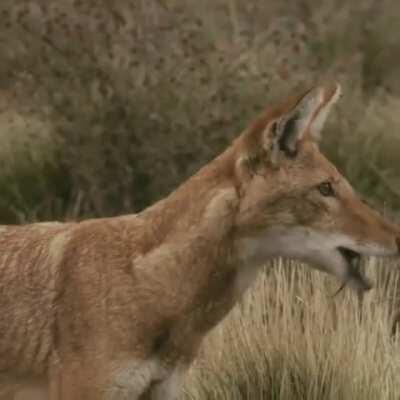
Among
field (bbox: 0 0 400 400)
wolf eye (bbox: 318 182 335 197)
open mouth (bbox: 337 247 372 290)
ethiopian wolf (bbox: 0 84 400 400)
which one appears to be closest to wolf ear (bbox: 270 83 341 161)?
ethiopian wolf (bbox: 0 84 400 400)

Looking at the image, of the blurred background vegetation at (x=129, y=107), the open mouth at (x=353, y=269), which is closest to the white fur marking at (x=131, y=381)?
the open mouth at (x=353, y=269)

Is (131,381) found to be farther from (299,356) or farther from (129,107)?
(129,107)

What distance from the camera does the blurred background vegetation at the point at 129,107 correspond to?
13.9m

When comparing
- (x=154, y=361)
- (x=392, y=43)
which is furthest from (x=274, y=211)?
(x=392, y=43)

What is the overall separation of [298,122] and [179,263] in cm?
86

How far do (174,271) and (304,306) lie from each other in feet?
7.00

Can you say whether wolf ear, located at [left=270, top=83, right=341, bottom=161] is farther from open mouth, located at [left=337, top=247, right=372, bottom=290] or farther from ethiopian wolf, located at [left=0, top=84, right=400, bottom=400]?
open mouth, located at [left=337, top=247, right=372, bottom=290]

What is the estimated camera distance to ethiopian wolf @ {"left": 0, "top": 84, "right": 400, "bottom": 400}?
25.1 feet

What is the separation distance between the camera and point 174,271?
7816mm

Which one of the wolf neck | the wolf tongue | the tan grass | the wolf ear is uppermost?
the wolf ear

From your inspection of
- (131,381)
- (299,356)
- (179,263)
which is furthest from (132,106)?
(131,381)

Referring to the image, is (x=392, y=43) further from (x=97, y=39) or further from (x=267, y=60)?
(x=97, y=39)

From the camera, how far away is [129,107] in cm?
1450

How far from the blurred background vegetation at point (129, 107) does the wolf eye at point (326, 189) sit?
5403mm
